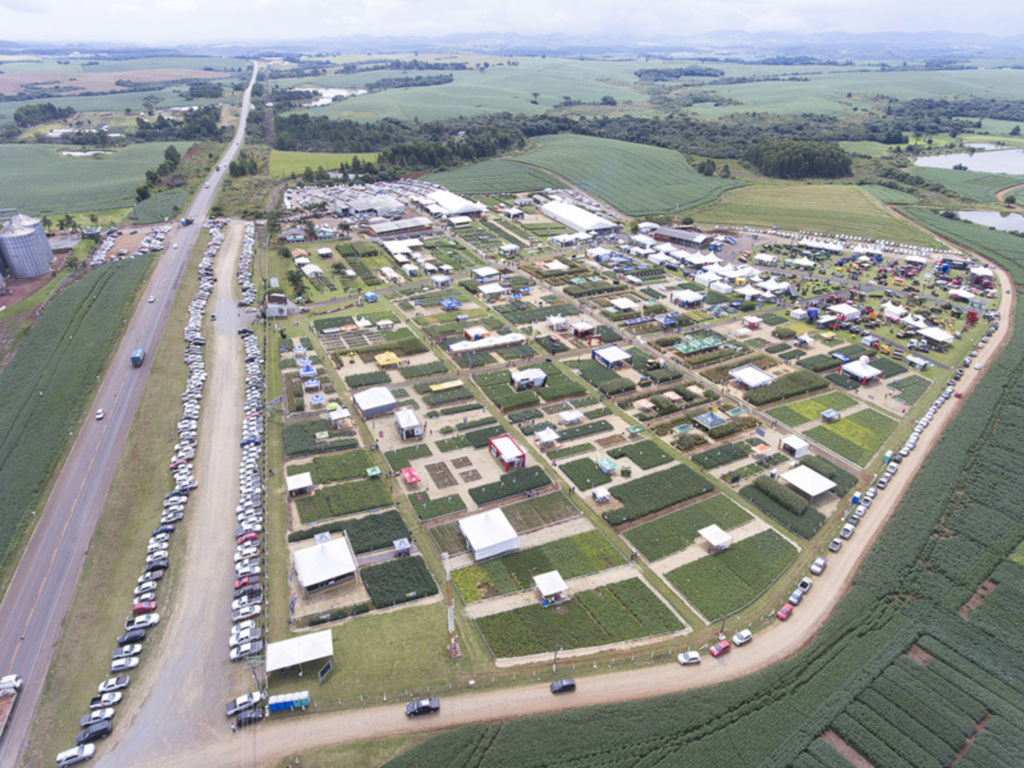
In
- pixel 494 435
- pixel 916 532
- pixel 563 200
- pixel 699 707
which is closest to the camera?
pixel 699 707

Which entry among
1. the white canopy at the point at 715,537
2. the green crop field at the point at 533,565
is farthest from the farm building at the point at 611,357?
the green crop field at the point at 533,565

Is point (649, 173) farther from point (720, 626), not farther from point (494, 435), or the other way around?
point (720, 626)

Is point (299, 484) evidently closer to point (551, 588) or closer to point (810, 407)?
point (551, 588)

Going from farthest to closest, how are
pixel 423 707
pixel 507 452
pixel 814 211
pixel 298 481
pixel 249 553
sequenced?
pixel 814 211
pixel 507 452
pixel 298 481
pixel 249 553
pixel 423 707

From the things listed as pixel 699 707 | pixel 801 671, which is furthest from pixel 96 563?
pixel 801 671

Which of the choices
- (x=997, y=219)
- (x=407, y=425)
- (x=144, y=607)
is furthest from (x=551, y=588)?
(x=997, y=219)

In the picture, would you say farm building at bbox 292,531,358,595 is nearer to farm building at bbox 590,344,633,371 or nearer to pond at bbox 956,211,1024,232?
farm building at bbox 590,344,633,371
